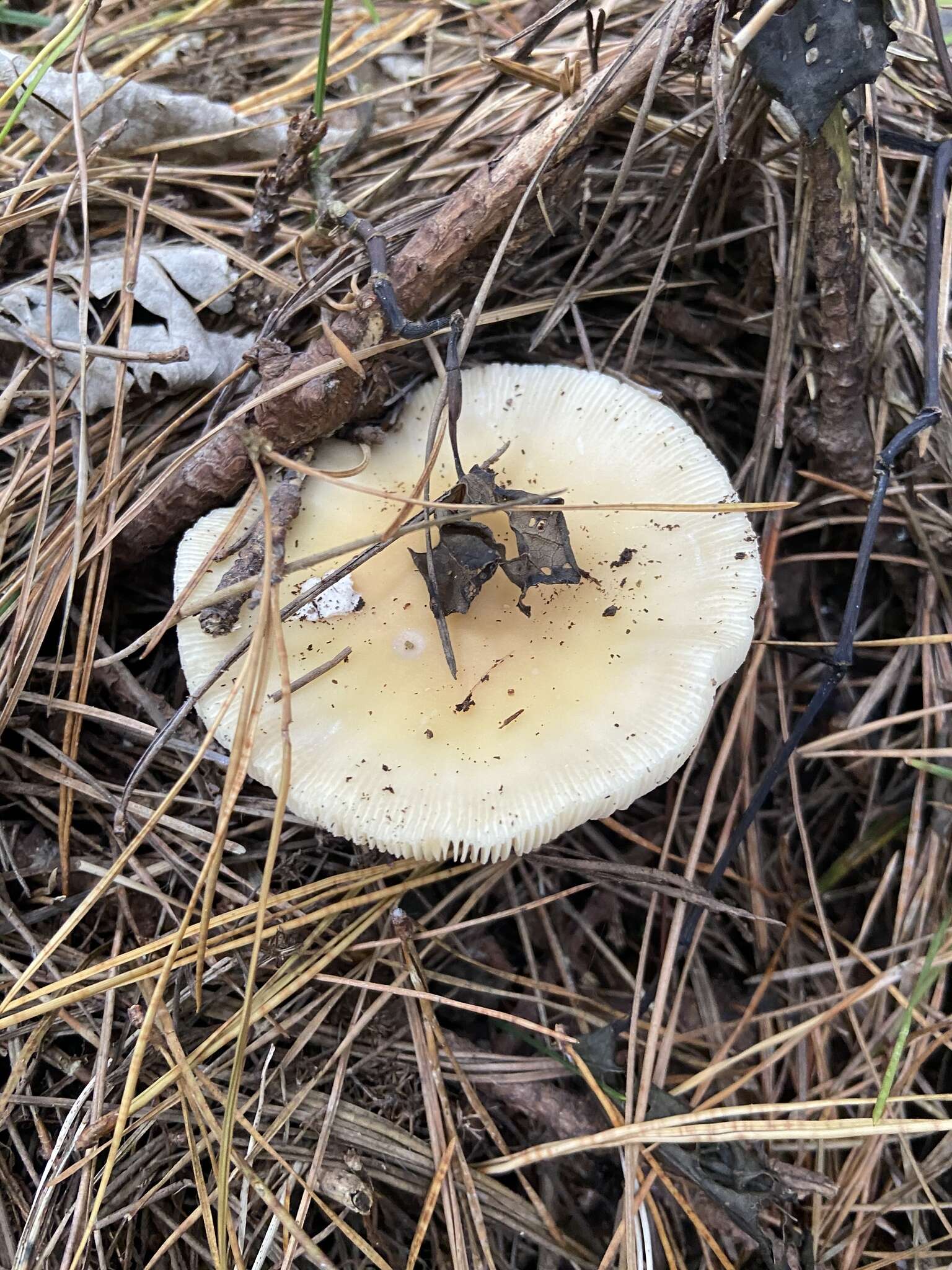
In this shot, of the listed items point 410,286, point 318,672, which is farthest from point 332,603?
point 410,286

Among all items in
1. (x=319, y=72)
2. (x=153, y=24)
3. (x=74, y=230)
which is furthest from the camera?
(x=153, y=24)

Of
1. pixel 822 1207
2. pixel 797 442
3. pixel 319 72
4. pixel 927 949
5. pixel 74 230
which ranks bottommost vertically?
pixel 822 1207

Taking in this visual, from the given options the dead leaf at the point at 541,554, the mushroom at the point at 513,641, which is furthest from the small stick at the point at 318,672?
the dead leaf at the point at 541,554

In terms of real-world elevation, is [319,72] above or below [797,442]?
above

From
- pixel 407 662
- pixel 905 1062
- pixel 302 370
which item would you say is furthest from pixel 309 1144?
pixel 302 370

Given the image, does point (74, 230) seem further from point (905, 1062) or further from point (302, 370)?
point (905, 1062)

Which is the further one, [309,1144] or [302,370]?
[302,370]

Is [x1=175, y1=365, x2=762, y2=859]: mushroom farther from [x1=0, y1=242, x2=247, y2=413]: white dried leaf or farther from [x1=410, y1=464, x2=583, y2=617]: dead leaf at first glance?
[x1=0, y1=242, x2=247, y2=413]: white dried leaf
